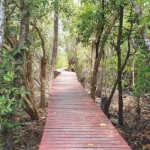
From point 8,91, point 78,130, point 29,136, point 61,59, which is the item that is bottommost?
point 29,136

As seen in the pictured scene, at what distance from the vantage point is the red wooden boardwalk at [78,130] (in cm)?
333

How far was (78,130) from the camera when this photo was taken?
13.0ft

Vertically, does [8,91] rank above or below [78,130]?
above

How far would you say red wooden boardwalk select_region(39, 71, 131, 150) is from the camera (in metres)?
3.33

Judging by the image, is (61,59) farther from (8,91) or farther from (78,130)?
(78,130)

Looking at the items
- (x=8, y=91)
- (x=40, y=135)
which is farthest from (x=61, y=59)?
(x=8, y=91)

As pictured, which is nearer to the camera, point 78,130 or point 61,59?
point 78,130

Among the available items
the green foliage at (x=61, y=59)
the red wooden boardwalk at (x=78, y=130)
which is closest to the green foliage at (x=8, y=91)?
the red wooden boardwalk at (x=78, y=130)

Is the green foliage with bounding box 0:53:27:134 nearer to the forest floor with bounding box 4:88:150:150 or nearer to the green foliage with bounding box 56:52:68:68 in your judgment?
the forest floor with bounding box 4:88:150:150

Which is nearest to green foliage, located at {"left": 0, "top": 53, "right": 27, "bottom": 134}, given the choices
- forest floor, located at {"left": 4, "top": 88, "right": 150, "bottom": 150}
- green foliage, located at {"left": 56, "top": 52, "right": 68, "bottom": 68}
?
forest floor, located at {"left": 4, "top": 88, "right": 150, "bottom": 150}

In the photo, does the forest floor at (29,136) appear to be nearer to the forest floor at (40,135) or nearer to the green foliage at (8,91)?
the forest floor at (40,135)

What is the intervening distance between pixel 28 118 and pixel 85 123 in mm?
5029

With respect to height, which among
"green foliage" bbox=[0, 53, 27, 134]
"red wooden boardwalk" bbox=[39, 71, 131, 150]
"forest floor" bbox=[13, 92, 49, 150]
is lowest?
"forest floor" bbox=[13, 92, 49, 150]

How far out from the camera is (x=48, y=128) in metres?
4.05
